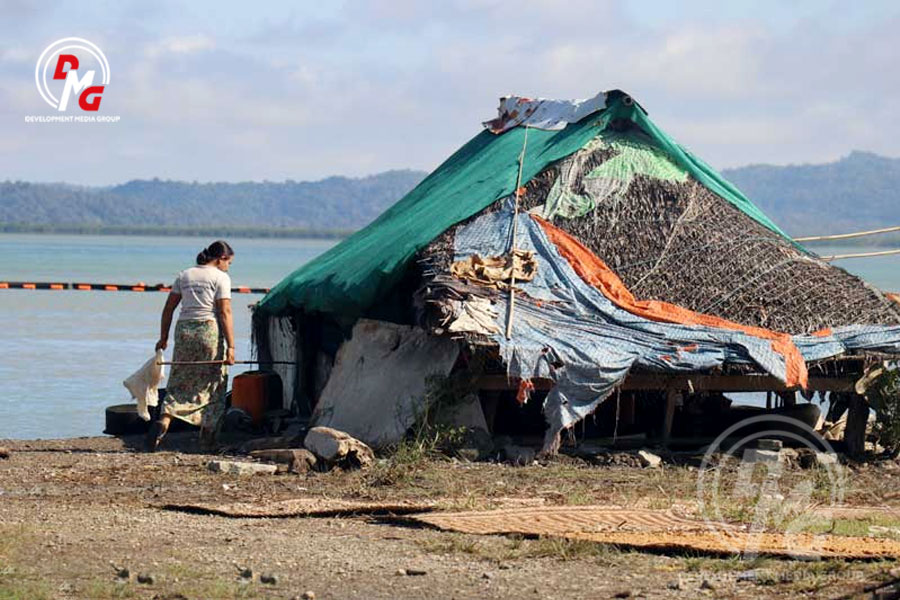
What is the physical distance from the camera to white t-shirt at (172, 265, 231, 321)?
40.9 ft

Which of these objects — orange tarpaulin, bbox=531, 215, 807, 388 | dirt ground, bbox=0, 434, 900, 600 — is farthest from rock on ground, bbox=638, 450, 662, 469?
orange tarpaulin, bbox=531, 215, 807, 388

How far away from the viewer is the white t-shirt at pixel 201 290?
40.9ft

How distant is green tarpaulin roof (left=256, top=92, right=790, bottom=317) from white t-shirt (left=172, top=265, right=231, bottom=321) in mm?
1222

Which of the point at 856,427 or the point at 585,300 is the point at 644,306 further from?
the point at 856,427

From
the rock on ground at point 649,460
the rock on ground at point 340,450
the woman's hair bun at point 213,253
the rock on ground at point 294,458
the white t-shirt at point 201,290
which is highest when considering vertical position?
the woman's hair bun at point 213,253

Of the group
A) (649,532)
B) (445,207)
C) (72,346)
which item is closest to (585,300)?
(445,207)

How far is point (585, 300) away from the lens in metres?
12.9

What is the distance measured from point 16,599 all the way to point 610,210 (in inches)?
302

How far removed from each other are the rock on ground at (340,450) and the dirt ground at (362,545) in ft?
0.60

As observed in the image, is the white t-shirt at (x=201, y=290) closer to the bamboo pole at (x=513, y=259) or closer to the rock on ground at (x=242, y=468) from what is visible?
the rock on ground at (x=242, y=468)

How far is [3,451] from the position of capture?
40.8 feet

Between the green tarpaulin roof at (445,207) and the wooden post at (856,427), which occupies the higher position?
the green tarpaulin roof at (445,207)

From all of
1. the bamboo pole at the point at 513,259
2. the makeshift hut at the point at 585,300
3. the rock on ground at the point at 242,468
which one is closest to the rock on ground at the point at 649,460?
the makeshift hut at the point at 585,300

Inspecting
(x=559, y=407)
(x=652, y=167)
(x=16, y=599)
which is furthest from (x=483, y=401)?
(x=16, y=599)
